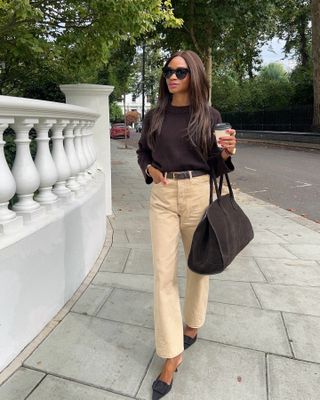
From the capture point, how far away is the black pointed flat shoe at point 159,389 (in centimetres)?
230

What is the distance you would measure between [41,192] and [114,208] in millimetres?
4104

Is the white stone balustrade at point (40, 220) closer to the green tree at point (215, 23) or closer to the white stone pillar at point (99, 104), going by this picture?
the white stone pillar at point (99, 104)

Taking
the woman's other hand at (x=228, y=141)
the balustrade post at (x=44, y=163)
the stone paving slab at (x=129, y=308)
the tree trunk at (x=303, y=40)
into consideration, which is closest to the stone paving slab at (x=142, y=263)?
the stone paving slab at (x=129, y=308)

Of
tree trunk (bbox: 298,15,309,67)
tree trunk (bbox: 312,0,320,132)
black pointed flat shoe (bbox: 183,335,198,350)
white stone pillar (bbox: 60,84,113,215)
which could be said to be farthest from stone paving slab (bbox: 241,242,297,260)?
tree trunk (bbox: 298,15,309,67)

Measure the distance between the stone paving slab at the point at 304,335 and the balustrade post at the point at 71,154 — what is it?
212 centimetres

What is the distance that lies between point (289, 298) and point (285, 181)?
7960 mm

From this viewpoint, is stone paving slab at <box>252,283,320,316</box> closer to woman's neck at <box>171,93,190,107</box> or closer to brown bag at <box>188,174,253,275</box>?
brown bag at <box>188,174,253,275</box>

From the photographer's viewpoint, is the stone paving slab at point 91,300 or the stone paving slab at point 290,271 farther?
the stone paving slab at point 290,271

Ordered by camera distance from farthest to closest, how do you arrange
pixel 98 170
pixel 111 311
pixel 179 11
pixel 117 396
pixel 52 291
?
1. pixel 179 11
2. pixel 98 170
3. pixel 111 311
4. pixel 52 291
5. pixel 117 396

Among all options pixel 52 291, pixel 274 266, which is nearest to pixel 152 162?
pixel 52 291

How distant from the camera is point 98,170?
5746mm

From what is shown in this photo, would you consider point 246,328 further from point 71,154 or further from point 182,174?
point 71,154

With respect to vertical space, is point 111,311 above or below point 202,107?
below

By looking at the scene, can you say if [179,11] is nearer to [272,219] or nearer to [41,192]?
[272,219]
